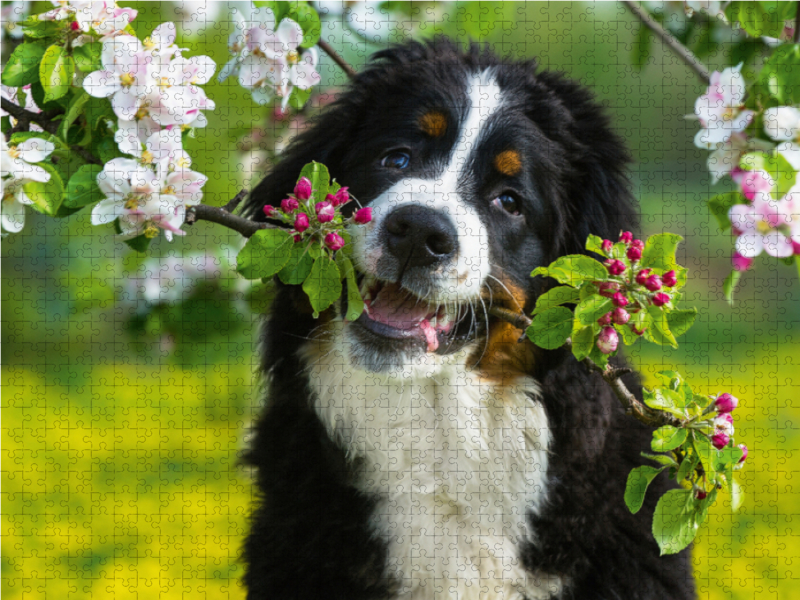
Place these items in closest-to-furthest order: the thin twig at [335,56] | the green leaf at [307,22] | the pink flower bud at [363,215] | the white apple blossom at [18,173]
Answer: the white apple blossom at [18,173], the pink flower bud at [363,215], the green leaf at [307,22], the thin twig at [335,56]

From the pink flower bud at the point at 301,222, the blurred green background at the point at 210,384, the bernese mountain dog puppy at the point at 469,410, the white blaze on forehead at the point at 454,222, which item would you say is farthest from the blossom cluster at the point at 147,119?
the blurred green background at the point at 210,384

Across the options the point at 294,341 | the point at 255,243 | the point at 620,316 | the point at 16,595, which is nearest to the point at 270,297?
the point at 294,341

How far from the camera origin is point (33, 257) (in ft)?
25.1

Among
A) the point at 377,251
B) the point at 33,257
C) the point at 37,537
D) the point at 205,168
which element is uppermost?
the point at 377,251

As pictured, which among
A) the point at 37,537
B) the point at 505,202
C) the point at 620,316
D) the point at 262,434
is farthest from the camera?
the point at 37,537

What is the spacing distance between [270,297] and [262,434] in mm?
428

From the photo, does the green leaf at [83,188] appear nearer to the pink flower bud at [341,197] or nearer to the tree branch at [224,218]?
the tree branch at [224,218]

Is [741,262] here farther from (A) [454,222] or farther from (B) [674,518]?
(A) [454,222]

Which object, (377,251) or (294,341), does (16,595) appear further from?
(377,251)

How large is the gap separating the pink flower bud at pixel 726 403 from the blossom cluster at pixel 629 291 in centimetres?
27

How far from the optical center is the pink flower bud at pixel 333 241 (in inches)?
74.2

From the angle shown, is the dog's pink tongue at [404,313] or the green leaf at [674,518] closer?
the green leaf at [674,518]

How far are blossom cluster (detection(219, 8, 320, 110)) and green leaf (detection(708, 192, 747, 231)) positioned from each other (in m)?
1.14

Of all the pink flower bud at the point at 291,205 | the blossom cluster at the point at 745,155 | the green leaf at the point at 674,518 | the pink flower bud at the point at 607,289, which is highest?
the blossom cluster at the point at 745,155
